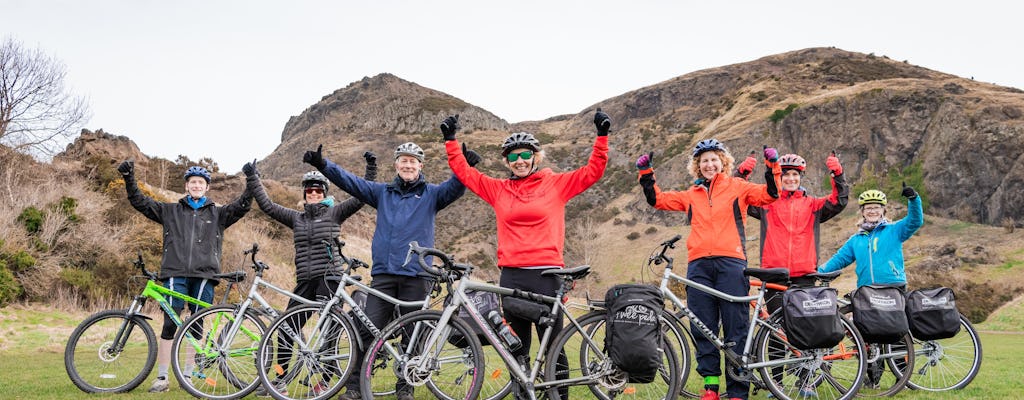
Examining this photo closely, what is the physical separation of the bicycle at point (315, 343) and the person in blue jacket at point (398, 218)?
145 millimetres

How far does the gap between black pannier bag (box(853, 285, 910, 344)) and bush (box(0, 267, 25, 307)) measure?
59.3 ft

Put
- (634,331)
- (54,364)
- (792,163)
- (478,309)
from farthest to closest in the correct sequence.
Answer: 1. (54,364)
2. (792,163)
3. (478,309)
4. (634,331)

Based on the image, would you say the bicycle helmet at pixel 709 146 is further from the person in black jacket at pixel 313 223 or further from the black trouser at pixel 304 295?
the black trouser at pixel 304 295

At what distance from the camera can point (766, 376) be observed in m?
5.32

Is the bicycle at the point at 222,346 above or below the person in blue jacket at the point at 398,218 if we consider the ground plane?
below

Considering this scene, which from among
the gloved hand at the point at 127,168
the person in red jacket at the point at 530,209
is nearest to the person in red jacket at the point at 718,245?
the person in red jacket at the point at 530,209

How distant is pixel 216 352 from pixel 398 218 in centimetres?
203

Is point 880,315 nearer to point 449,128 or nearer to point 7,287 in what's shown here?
point 449,128

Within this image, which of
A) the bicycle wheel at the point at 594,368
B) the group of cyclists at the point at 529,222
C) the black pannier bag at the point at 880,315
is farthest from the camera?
the black pannier bag at the point at 880,315

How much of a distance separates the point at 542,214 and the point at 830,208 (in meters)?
3.30

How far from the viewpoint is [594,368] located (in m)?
4.80

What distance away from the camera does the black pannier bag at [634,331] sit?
4516 mm

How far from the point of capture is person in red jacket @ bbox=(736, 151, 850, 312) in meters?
6.59

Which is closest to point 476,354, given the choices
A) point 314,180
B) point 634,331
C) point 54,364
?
point 634,331
